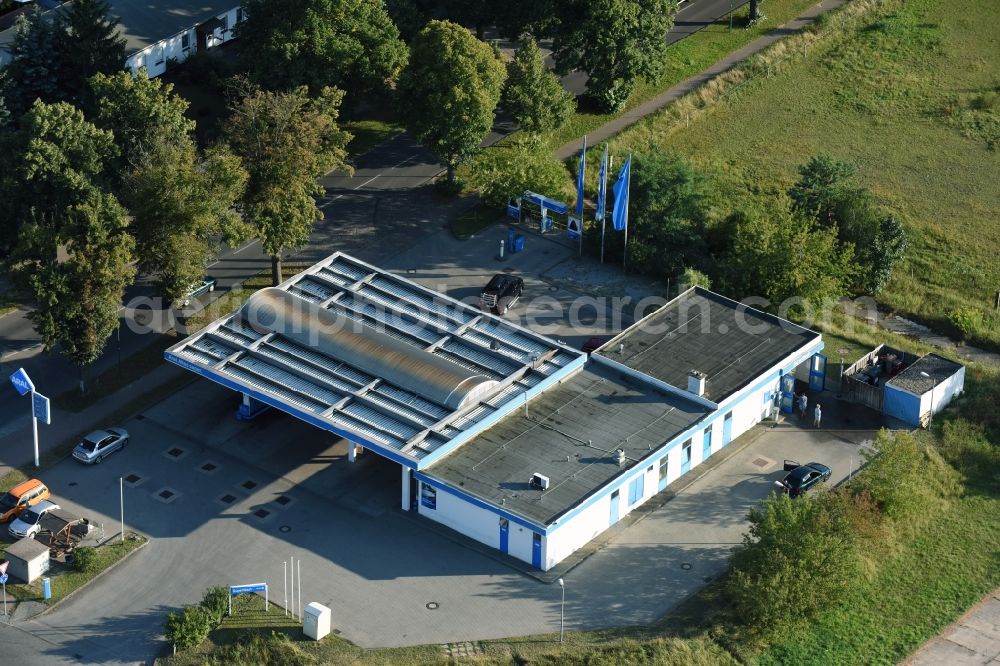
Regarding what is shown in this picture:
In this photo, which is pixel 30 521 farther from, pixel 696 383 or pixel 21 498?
pixel 696 383

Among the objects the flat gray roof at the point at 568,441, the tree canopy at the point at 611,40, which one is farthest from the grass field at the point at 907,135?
the flat gray roof at the point at 568,441

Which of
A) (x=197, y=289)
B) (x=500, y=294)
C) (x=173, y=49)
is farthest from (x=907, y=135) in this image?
(x=197, y=289)

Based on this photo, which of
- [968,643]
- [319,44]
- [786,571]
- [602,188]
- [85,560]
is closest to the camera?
[786,571]

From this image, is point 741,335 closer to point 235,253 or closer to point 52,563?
point 235,253

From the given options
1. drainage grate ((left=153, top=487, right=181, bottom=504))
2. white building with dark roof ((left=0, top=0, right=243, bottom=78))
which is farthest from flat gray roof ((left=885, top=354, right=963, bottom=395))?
white building with dark roof ((left=0, top=0, right=243, bottom=78))

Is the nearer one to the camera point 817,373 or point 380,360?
point 380,360

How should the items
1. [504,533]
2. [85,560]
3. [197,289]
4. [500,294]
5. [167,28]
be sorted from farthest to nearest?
[167,28] → [500,294] → [197,289] → [504,533] → [85,560]

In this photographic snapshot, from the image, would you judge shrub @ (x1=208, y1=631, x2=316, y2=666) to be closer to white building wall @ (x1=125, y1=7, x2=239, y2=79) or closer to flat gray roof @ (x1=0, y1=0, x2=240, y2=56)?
white building wall @ (x1=125, y1=7, x2=239, y2=79)
